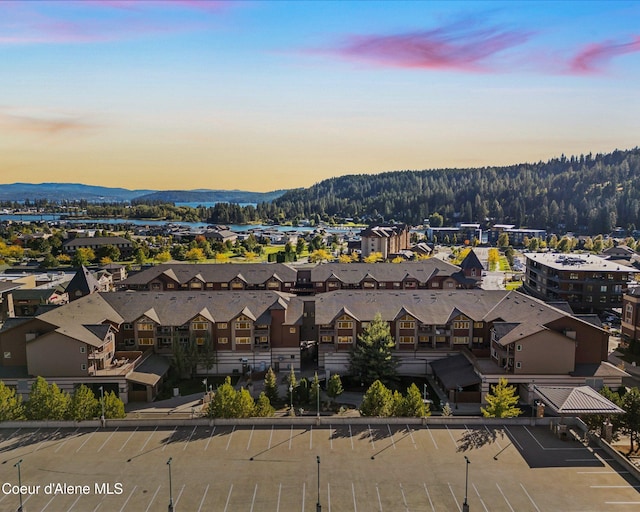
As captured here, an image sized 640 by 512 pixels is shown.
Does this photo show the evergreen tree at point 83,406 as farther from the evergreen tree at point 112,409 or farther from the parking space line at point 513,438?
the parking space line at point 513,438

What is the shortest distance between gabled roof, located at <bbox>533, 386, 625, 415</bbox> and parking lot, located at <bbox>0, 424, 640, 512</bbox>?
231 centimetres

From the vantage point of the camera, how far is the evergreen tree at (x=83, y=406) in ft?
135

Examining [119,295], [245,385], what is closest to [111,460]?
[245,385]

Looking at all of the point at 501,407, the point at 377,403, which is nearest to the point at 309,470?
the point at 377,403

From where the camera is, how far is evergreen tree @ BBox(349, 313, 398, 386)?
54.5 m

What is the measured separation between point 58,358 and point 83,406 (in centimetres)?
1247

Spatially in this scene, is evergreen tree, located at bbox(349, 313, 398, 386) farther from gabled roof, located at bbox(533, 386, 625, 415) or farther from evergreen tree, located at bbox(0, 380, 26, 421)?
evergreen tree, located at bbox(0, 380, 26, 421)

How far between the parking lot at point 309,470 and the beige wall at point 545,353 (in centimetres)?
1146

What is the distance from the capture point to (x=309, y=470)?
34500mm

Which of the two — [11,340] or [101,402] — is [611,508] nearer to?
[101,402]

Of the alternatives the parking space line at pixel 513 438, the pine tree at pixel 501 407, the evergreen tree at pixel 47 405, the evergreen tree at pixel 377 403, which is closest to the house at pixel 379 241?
the pine tree at pixel 501 407

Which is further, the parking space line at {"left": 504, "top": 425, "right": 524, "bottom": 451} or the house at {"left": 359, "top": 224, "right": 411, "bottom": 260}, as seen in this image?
the house at {"left": 359, "top": 224, "right": 411, "bottom": 260}

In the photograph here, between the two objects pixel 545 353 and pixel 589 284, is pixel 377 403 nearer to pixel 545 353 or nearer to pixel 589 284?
pixel 545 353

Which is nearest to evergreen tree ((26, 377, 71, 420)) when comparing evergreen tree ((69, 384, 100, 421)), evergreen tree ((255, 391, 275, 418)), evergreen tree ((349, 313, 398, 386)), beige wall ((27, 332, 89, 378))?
evergreen tree ((69, 384, 100, 421))
